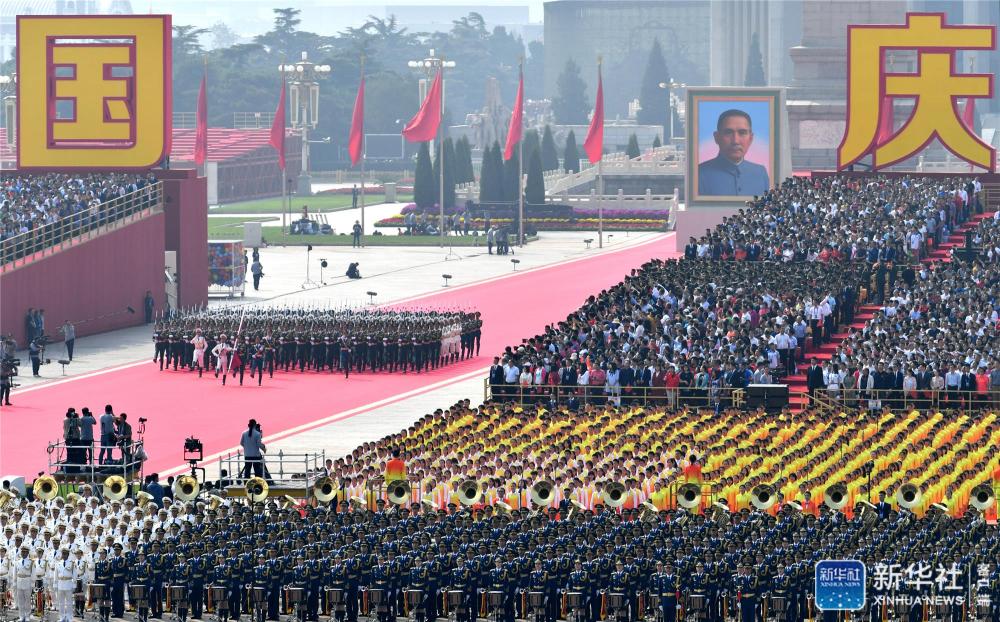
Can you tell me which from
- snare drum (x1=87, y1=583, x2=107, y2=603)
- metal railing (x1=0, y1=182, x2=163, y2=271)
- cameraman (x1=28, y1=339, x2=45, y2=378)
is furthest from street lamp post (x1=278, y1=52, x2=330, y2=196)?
snare drum (x1=87, y1=583, x2=107, y2=603)

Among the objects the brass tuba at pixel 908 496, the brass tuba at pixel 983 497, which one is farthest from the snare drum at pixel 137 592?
the brass tuba at pixel 983 497

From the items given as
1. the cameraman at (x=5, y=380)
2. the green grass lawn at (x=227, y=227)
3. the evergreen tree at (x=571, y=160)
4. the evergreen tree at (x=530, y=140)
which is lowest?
the cameraman at (x=5, y=380)

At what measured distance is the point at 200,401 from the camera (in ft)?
179

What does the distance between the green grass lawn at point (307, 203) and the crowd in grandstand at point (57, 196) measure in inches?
1924

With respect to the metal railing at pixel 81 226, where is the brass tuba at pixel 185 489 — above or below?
below

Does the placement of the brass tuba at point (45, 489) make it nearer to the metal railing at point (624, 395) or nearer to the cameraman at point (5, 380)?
the metal railing at point (624, 395)

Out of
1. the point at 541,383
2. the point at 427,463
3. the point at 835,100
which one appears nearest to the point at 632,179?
the point at 835,100

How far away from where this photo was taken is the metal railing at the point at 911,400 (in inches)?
1870

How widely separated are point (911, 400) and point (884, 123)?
91.6ft

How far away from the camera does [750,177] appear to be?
81.3 meters

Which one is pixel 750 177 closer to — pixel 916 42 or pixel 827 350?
pixel 916 42

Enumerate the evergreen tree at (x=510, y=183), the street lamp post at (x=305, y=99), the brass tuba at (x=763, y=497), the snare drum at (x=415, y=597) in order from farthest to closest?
1. the street lamp post at (x=305, y=99)
2. the evergreen tree at (x=510, y=183)
3. the brass tuba at (x=763, y=497)
4. the snare drum at (x=415, y=597)

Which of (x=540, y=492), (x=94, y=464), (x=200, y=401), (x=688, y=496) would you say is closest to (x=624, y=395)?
(x=200, y=401)

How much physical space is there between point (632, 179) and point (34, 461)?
76532 mm
